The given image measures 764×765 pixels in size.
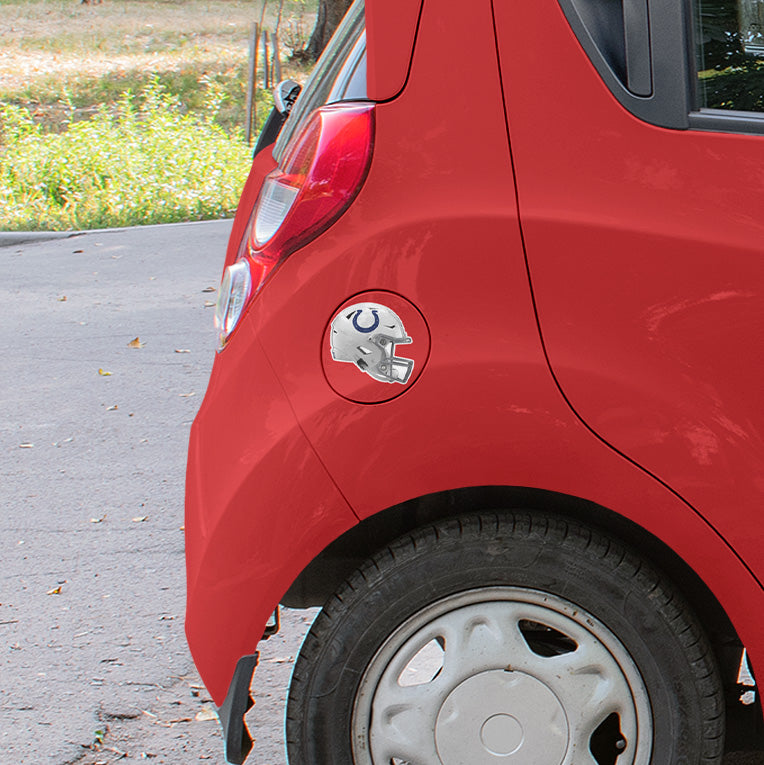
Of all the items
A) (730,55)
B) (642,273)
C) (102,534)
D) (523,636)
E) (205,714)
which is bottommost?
(102,534)

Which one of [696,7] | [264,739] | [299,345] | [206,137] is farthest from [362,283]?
[206,137]

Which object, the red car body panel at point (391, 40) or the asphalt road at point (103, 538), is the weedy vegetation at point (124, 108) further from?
the red car body panel at point (391, 40)

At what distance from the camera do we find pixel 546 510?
1935mm

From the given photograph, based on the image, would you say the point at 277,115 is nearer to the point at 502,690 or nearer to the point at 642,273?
the point at 642,273

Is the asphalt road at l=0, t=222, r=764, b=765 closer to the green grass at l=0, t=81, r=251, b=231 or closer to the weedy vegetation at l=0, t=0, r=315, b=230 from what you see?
the green grass at l=0, t=81, r=251, b=231

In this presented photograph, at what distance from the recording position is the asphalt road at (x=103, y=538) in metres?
2.77

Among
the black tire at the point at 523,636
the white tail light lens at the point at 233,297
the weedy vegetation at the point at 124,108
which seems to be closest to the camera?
the black tire at the point at 523,636

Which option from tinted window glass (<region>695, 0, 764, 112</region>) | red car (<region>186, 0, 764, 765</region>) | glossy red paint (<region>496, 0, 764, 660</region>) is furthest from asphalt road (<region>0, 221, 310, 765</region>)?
tinted window glass (<region>695, 0, 764, 112</region>)

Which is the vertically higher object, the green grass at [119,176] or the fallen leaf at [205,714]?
the fallen leaf at [205,714]

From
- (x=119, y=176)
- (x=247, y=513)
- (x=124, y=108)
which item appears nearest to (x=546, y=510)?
(x=247, y=513)

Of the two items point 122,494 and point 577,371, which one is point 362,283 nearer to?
point 577,371

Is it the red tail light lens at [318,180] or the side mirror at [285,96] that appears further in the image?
the side mirror at [285,96]

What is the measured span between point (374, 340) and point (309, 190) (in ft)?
0.92

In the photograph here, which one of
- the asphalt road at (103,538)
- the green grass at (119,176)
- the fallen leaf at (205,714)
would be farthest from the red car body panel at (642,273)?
the green grass at (119,176)
